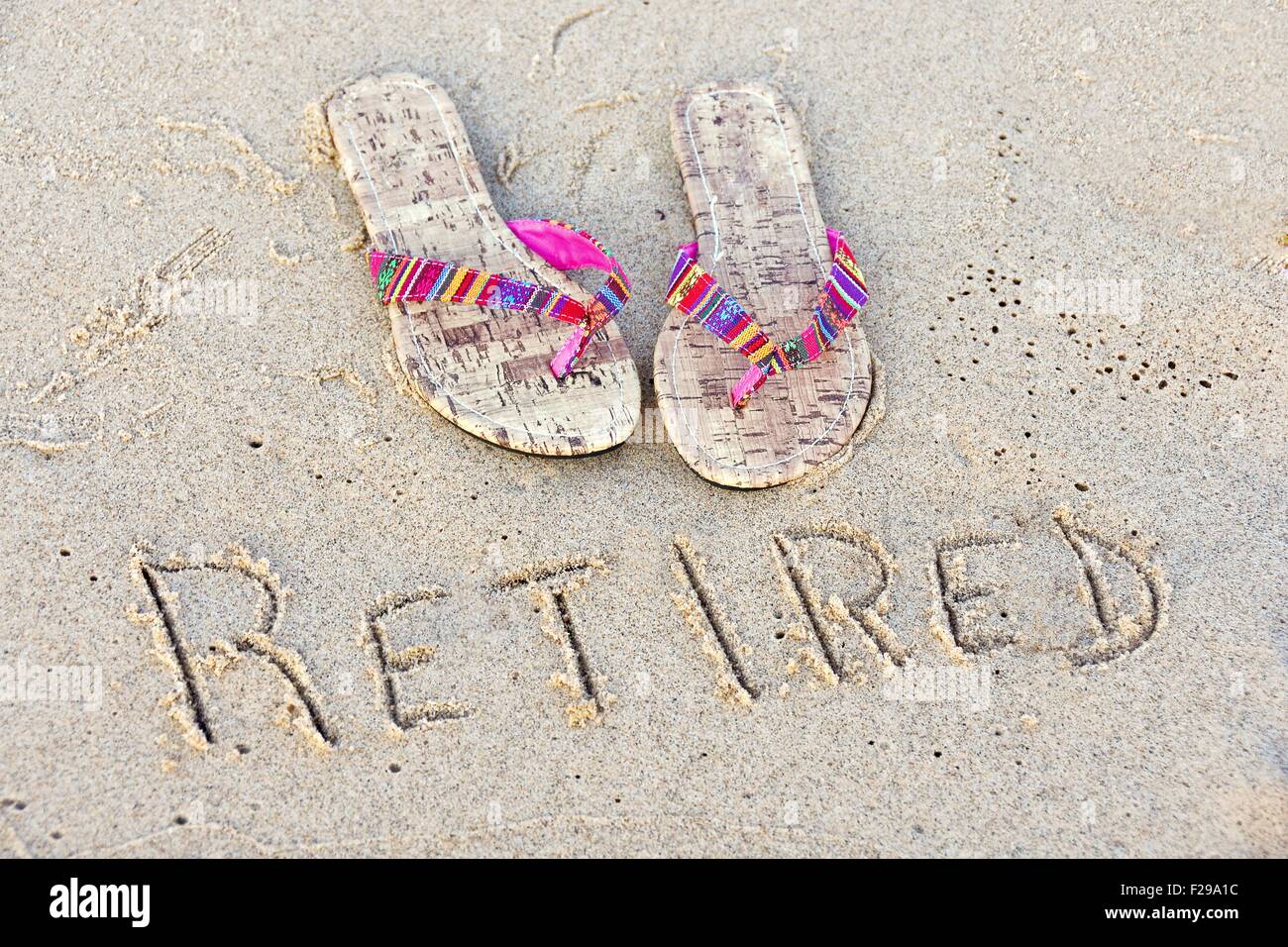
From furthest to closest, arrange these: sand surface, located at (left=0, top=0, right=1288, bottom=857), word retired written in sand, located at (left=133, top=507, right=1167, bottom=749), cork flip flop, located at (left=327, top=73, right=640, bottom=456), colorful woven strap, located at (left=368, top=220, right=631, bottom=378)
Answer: colorful woven strap, located at (left=368, top=220, right=631, bottom=378), cork flip flop, located at (left=327, top=73, right=640, bottom=456), word retired written in sand, located at (left=133, top=507, right=1167, bottom=749), sand surface, located at (left=0, top=0, right=1288, bottom=857)

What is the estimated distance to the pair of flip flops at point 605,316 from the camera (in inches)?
127

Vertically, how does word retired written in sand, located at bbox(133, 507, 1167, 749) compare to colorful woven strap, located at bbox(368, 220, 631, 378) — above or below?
below

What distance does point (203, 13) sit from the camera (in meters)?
4.16

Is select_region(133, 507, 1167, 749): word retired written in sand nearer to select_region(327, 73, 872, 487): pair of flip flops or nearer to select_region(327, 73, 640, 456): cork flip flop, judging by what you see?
select_region(327, 73, 872, 487): pair of flip flops

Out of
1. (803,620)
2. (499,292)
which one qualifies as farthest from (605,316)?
(803,620)

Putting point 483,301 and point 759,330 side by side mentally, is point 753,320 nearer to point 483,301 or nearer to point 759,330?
point 759,330

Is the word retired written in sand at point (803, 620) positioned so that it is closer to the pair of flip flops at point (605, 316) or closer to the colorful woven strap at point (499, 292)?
the pair of flip flops at point (605, 316)

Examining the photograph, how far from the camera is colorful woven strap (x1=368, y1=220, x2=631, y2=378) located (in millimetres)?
3326

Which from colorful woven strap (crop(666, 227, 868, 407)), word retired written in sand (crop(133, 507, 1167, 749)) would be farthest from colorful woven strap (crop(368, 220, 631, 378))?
word retired written in sand (crop(133, 507, 1167, 749))

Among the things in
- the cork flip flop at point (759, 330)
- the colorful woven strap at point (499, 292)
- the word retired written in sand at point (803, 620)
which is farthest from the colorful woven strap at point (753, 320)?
the word retired written in sand at point (803, 620)

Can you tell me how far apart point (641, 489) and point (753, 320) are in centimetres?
58

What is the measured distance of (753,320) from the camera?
3.40 m

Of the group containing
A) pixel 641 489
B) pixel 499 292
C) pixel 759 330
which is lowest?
pixel 641 489
